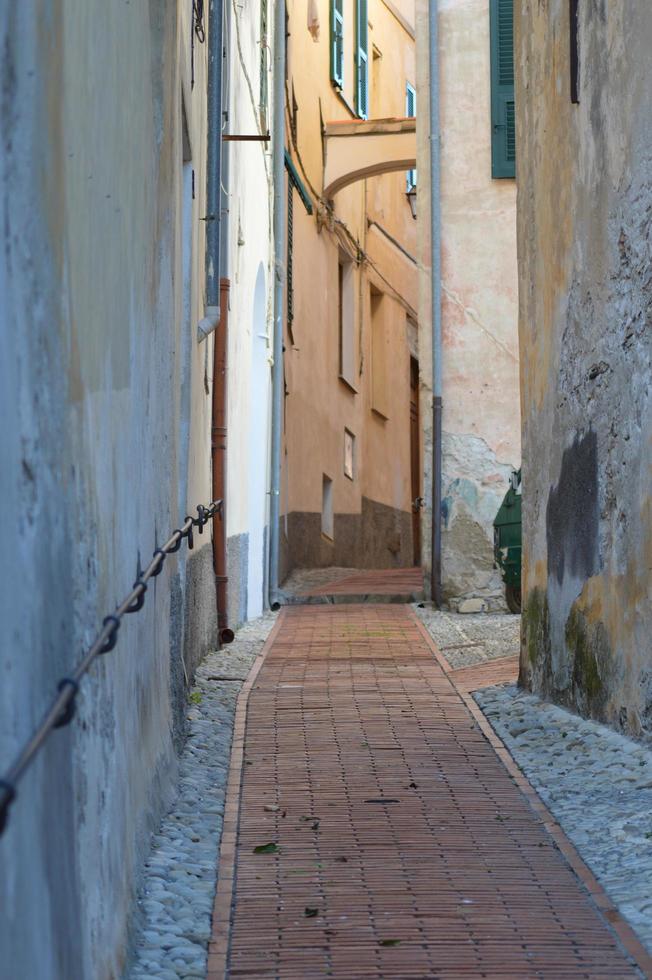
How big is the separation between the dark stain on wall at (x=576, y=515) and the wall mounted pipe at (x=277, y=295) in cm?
596

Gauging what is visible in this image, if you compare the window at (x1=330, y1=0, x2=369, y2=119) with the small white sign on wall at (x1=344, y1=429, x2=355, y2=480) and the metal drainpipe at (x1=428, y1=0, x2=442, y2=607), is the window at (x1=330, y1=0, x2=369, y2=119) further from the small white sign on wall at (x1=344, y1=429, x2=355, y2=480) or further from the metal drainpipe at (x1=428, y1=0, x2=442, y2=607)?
the metal drainpipe at (x1=428, y1=0, x2=442, y2=607)

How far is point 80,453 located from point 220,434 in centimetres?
686

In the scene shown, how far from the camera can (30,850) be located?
2.35 meters

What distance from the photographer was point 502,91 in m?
13.4

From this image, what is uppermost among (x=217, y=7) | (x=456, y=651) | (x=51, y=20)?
(x=217, y=7)

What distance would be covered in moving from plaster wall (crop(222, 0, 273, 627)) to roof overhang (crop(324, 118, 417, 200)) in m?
3.54

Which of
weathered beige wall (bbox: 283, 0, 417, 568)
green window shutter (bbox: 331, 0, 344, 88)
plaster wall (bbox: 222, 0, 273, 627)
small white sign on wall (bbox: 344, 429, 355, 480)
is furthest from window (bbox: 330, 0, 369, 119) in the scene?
plaster wall (bbox: 222, 0, 273, 627)

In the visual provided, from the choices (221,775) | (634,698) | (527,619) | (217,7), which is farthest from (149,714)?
(217,7)

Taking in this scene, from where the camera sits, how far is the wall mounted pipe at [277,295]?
44.2 feet

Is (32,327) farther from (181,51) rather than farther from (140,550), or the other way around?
(181,51)

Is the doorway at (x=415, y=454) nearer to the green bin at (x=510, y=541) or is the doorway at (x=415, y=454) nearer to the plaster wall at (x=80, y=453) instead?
the green bin at (x=510, y=541)

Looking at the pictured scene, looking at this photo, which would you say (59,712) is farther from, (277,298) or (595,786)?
(277,298)

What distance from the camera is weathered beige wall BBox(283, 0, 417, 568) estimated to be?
16172 mm

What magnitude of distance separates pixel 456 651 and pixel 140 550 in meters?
5.88
